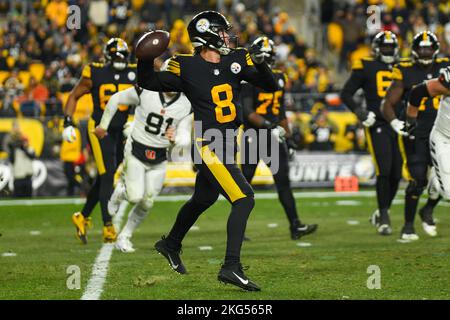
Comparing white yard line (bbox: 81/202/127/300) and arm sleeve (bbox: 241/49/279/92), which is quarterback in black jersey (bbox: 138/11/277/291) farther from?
white yard line (bbox: 81/202/127/300)

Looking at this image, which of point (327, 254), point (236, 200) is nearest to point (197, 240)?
point (327, 254)

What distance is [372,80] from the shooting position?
10.4 m

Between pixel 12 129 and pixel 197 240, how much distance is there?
274 inches

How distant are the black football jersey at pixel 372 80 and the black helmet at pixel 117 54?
7.37ft

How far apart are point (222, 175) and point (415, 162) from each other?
3291 mm

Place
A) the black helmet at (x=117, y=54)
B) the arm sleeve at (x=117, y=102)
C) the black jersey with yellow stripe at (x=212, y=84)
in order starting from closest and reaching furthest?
the black jersey with yellow stripe at (x=212, y=84) < the arm sleeve at (x=117, y=102) < the black helmet at (x=117, y=54)

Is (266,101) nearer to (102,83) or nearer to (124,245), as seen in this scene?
(102,83)

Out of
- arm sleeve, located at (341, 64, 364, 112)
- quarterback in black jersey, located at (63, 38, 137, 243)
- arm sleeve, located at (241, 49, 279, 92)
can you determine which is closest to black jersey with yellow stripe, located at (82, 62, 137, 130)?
quarterback in black jersey, located at (63, 38, 137, 243)

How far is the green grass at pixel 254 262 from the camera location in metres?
6.73

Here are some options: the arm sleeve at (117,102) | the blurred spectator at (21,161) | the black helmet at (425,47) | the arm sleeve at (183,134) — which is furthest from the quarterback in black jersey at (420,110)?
the blurred spectator at (21,161)

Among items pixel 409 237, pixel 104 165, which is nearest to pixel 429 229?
pixel 409 237

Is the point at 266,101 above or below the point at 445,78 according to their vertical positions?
below

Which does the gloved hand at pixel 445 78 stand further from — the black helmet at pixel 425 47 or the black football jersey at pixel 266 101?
the black football jersey at pixel 266 101

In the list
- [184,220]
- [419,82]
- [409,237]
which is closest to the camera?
[184,220]
